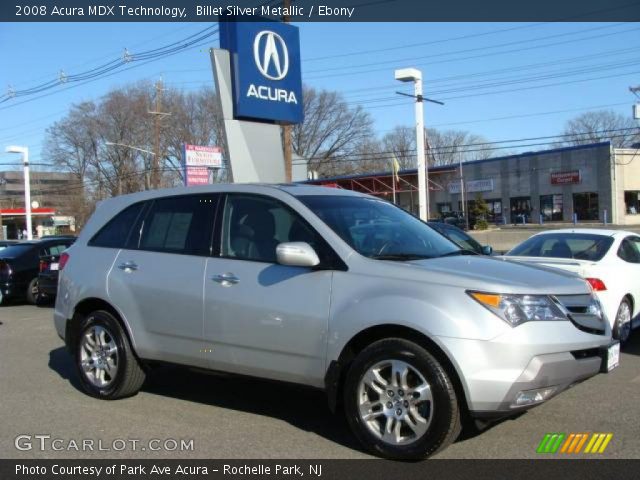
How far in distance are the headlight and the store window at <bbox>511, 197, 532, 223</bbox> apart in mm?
54509

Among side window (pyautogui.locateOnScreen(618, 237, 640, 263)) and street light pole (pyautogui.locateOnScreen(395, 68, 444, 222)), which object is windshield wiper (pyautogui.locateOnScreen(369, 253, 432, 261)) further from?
street light pole (pyautogui.locateOnScreen(395, 68, 444, 222))

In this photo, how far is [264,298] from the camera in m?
4.71

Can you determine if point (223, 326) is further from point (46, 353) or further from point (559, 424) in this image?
point (46, 353)

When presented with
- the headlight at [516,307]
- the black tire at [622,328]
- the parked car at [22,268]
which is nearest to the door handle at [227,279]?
the headlight at [516,307]

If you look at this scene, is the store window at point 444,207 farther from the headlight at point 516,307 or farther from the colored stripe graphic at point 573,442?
the headlight at point 516,307

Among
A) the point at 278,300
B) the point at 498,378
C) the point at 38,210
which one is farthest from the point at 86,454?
the point at 38,210

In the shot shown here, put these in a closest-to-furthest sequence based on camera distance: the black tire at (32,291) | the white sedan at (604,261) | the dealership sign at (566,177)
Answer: the white sedan at (604,261) → the black tire at (32,291) → the dealership sign at (566,177)

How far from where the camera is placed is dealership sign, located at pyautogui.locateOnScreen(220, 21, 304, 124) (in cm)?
1269

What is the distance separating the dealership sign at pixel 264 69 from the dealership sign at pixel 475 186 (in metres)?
47.0

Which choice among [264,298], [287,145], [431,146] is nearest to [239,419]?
[264,298]

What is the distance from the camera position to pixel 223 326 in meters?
4.91

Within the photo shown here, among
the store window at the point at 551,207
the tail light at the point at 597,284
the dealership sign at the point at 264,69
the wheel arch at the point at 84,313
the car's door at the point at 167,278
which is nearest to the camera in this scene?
the car's door at the point at 167,278

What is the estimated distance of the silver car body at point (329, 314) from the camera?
3.93m

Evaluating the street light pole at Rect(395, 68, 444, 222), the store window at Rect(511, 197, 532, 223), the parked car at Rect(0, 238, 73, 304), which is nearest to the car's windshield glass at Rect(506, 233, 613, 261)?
the parked car at Rect(0, 238, 73, 304)
